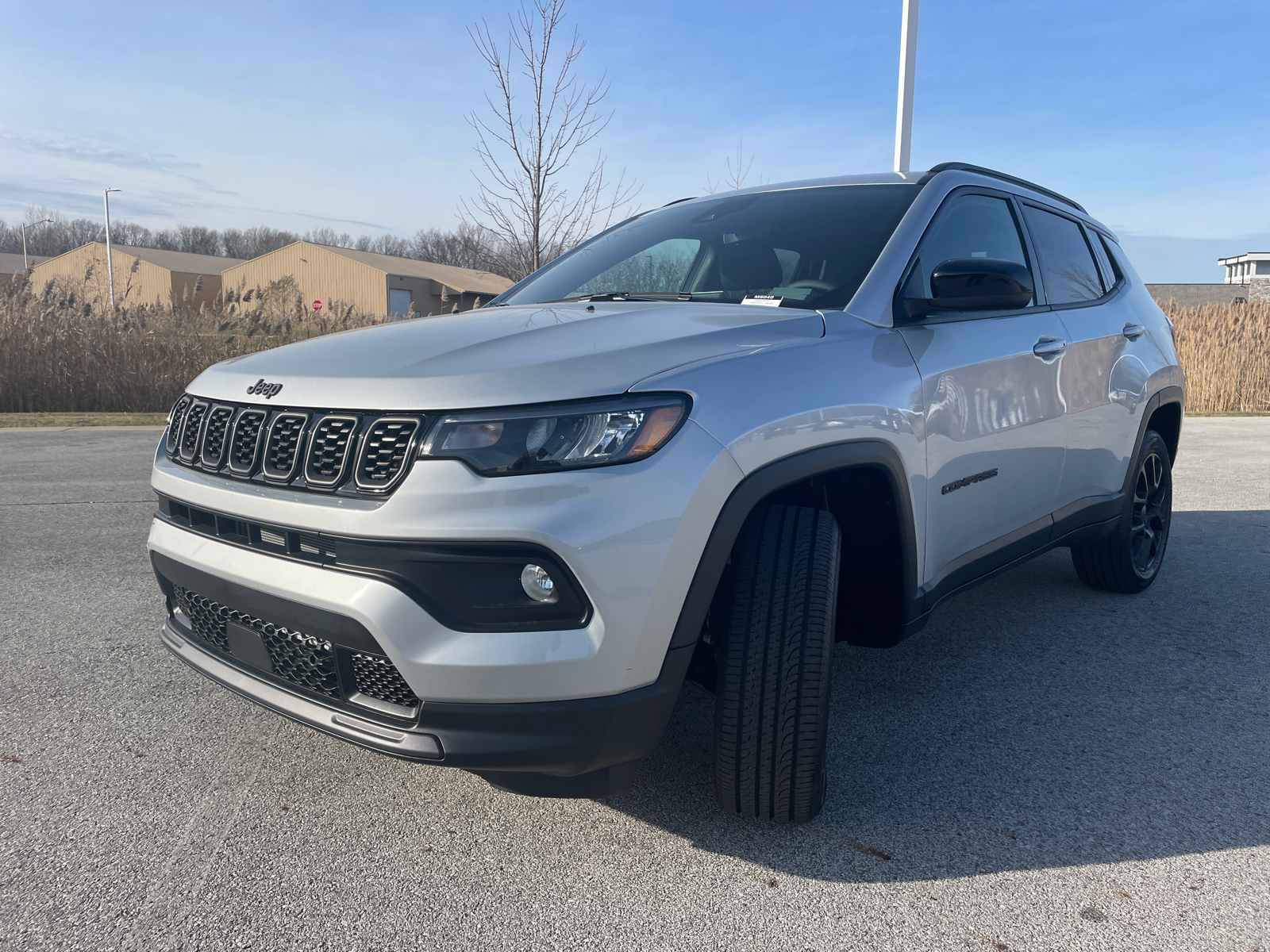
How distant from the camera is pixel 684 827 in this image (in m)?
2.40

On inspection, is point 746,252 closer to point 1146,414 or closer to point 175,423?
point 175,423

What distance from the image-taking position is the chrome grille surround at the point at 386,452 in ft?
6.40

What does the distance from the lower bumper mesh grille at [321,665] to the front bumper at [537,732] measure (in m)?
0.07

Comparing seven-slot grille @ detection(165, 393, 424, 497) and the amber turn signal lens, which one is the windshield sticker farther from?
seven-slot grille @ detection(165, 393, 424, 497)

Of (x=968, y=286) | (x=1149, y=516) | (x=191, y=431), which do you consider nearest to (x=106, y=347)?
(x=191, y=431)

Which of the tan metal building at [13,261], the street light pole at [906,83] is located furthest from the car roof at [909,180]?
the tan metal building at [13,261]

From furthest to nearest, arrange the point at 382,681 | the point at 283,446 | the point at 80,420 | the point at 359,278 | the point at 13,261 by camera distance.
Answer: the point at 13,261 < the point at 359,278 < the point at 80,420 < the point at 283,446 < the point at 382,681

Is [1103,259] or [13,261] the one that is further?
[13,261]

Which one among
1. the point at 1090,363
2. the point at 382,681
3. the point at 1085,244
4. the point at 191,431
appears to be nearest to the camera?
the point at 382,681

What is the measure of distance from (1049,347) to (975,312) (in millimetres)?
459

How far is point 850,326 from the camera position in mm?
2566

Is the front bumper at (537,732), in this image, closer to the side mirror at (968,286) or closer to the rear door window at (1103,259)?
the side mirror at (968,286)

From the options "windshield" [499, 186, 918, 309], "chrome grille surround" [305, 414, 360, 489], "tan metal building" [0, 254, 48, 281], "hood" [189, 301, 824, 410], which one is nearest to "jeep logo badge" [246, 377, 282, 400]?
"hood" [189, 301, 824, 410]

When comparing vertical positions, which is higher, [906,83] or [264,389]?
[906,83]
